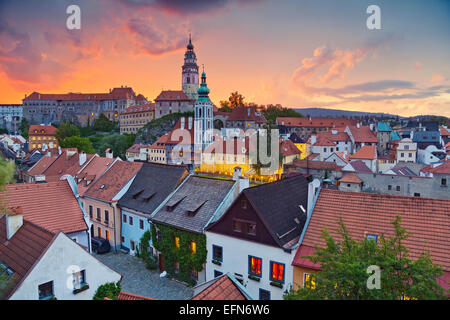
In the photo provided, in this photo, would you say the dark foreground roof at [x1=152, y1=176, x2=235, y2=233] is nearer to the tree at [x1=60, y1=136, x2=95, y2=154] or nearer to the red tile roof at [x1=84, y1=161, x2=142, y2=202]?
the red tile roof at [x1=84, y1=161, x2=142, y2=202]

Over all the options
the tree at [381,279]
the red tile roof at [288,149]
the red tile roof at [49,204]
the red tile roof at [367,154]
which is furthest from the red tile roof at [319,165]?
the tree at [381,279]

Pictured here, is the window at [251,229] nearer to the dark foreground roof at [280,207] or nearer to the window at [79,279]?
the dark foreground roof at [280,207]

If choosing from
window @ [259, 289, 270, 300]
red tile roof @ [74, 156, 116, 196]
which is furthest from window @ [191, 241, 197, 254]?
red tile roof @ [74, 156, 116, 196]

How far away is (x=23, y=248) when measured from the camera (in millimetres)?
11906

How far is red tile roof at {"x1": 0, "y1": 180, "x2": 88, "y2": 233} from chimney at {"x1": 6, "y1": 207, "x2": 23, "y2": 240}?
2981mm

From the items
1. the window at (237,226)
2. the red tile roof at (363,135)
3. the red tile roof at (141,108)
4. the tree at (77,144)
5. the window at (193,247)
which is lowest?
the window at (193,247)

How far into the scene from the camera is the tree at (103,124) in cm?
12481

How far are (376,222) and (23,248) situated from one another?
1591 centimetres

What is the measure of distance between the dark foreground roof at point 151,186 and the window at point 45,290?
11002 millimetres

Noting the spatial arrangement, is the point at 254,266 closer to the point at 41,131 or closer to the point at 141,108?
the point at 41,131

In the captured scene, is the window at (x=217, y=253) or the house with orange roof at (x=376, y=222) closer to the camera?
the house with orange roof at (x=376, y=222)

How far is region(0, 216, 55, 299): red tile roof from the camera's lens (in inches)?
431

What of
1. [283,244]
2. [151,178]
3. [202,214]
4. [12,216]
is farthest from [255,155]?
[12,216]

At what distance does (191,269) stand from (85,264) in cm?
852
